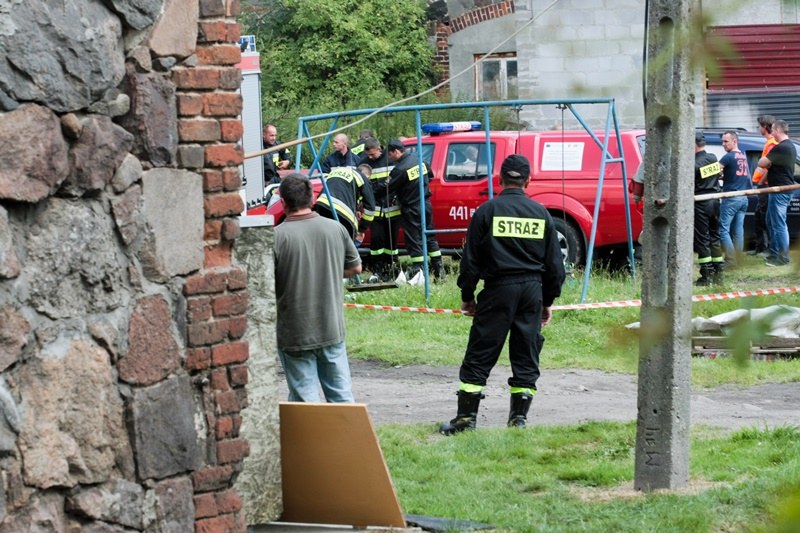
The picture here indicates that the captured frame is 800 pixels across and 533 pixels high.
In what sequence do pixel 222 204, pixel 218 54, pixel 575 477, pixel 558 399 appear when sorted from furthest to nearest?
pixel 558 399 < pixel 575 477 < pixel 222 204 < pixel 218 54

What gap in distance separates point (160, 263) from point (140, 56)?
2.30ft

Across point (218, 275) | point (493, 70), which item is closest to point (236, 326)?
point (218, 275)

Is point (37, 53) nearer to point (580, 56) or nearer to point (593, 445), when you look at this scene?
point (580, 56)

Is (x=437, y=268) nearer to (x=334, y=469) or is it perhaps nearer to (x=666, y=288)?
(x=666, y=288)

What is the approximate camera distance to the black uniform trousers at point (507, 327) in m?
8.26

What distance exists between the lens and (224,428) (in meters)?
4.57

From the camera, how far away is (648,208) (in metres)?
6.36

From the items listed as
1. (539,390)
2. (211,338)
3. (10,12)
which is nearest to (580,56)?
(10,12)

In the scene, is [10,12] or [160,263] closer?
[10,12]

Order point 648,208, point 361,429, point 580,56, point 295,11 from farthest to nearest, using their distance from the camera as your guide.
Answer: point 295,11
point 648,208
point 361,429
point 580,56

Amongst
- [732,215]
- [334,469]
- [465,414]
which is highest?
[732,215]

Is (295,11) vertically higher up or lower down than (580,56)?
higher up

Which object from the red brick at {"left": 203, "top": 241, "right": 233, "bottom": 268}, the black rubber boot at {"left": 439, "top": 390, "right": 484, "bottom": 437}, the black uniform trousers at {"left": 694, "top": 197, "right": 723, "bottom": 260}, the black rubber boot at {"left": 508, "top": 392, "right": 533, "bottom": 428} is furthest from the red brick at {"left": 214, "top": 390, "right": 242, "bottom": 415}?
the black uniform trousers at {"left": 694, "top": 197, "right": 723, "bottom": 260}

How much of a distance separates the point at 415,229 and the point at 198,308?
11277 mm
